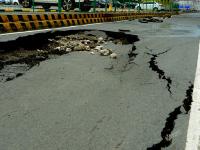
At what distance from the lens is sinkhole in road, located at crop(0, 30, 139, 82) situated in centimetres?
577

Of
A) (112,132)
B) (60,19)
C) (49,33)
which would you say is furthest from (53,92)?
(60,19)

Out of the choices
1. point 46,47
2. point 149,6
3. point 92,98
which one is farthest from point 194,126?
point 149,6

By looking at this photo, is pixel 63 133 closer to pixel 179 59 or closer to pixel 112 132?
pixel 112 132

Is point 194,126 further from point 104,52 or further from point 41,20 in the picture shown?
point 41,20

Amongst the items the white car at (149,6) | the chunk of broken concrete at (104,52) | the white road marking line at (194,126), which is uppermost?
the chunk of broken concrete at (104,52)

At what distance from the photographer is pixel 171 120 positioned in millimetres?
3758

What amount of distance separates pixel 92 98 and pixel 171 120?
3.38 ft

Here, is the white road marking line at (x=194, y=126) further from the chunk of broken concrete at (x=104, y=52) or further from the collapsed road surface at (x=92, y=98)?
the chunk of broken concrete at (x=104, y=52)

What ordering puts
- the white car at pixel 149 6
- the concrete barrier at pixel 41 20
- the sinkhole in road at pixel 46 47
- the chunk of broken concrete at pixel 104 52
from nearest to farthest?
the sinkhole in road at pixel 46 47, the chunk of broken concrete at pixel 104 52, the concrete barrier at pixel 41 20, the white car at pixel 149 6

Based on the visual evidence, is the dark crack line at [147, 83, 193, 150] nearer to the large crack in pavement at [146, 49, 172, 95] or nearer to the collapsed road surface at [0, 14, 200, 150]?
the collapsed road surface at [0, 14, 200, 150]

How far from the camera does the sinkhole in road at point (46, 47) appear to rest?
5.77 m

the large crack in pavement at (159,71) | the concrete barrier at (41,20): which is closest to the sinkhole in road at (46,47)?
the large crack in pavement at (159,71)

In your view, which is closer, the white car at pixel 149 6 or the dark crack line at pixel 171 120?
the dark crack line at pixel 171 120

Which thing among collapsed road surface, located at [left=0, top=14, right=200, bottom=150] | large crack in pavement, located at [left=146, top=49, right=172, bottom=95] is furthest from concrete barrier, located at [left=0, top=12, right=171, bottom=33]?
A: large crack in pavement, located at [left=146, top=49, right=172, bottom=95]
